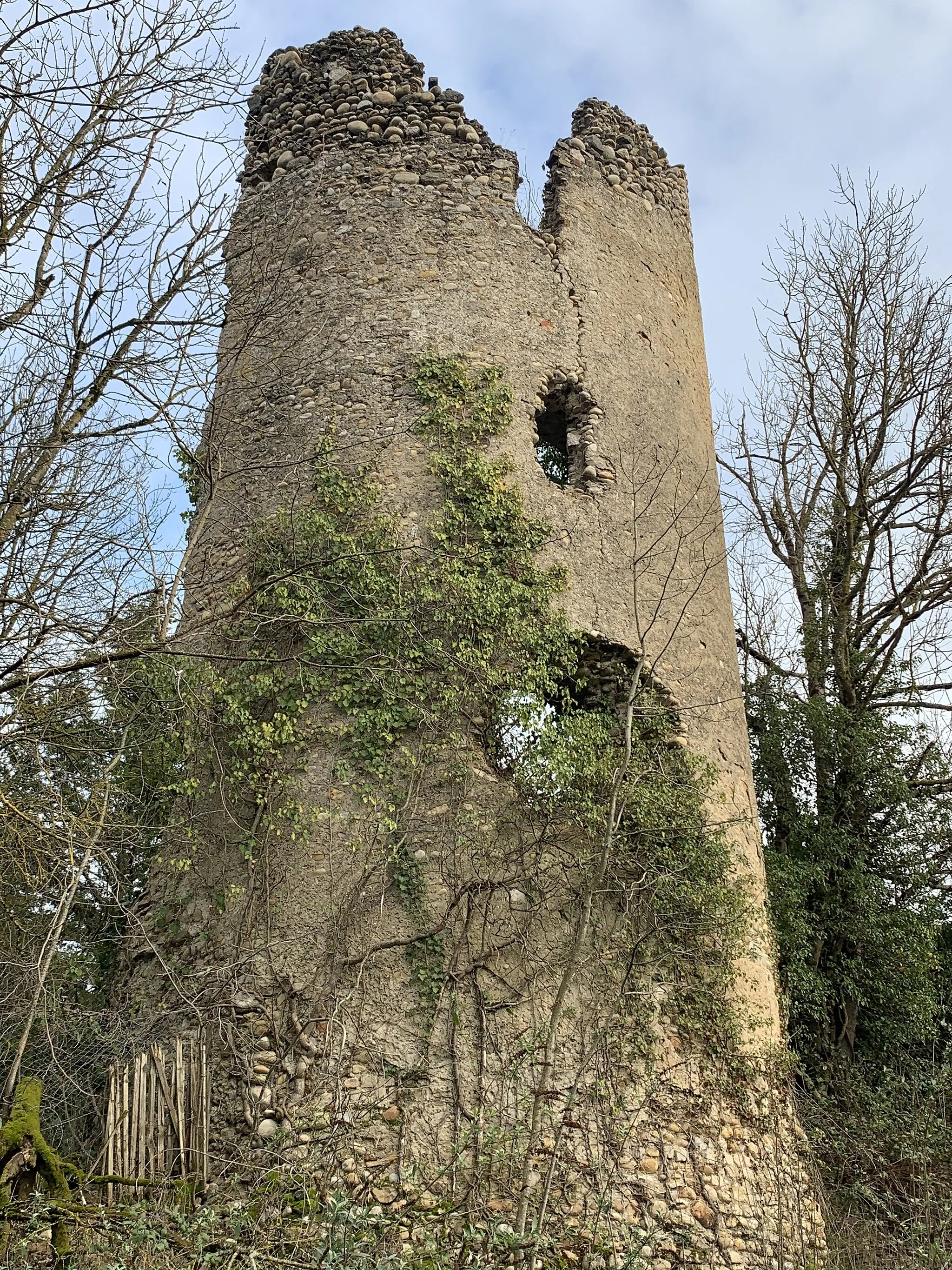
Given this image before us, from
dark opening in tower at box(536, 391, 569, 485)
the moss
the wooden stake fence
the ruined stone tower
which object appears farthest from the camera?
dark opening in tower at box(536, 391, 569, 485)

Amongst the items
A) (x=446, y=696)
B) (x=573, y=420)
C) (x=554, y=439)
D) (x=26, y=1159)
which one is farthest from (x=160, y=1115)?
(x=554, y=439)

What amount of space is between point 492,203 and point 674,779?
4189mm

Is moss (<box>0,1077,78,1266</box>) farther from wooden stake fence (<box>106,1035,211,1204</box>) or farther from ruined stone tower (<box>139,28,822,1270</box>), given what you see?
ruined stone tower (<box>139,28,822,1270</box>)

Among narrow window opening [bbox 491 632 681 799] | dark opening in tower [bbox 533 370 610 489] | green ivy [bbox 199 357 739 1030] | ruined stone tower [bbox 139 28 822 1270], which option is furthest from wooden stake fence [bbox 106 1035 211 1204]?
dark opening in tower [bbox 533 370 610 489]

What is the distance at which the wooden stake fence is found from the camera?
16.7 feet

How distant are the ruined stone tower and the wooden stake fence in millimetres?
155

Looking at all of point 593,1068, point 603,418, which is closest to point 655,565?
point 603,418

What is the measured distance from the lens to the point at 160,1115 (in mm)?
5289

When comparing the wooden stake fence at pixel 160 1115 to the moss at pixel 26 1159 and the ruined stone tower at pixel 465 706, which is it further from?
the moss at pixel 26 1159

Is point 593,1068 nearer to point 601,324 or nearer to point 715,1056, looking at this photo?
point 715,1056

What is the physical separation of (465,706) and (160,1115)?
100 inches

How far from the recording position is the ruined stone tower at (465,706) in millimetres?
Answer: 5477

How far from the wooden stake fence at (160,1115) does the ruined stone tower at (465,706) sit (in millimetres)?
155

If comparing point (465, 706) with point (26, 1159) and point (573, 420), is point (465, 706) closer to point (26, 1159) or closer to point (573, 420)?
point (573, 420)
